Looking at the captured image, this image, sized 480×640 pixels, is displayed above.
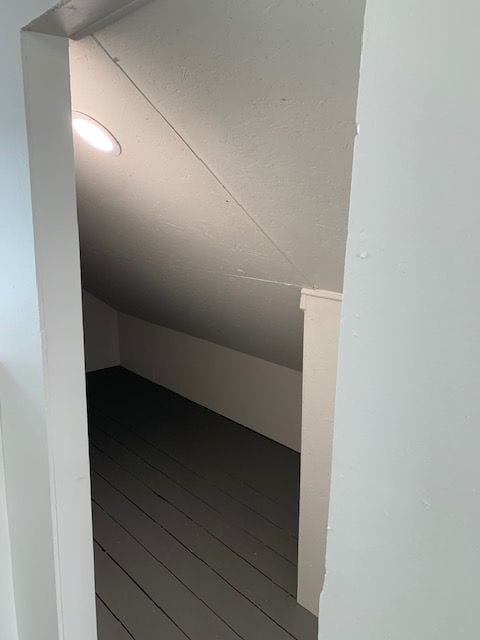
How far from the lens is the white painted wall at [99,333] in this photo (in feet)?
13.1

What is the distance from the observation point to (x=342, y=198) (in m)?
1.06

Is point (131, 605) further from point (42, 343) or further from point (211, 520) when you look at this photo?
point (42, 343)

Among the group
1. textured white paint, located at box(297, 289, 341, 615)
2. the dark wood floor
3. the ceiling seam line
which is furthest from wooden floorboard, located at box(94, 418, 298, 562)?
the ceiling seam line

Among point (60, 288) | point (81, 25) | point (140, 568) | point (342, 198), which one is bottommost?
point (140, 568)

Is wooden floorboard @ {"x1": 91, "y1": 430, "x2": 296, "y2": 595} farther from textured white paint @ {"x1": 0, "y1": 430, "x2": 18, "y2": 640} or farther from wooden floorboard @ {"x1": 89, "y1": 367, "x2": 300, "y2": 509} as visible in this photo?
textured white paint @ {"x1": 0, "y1": 430, "x2": 18, "y2": 640}

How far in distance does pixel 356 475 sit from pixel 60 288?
782 mm

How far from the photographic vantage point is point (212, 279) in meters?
1.96

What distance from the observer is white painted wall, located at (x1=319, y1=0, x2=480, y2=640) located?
0.36 metres

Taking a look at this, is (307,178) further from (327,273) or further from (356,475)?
(356,475)

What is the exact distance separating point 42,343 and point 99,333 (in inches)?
119

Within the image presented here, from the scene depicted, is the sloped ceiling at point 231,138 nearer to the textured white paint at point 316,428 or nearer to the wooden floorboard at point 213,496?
the textured white paint at point 316,428

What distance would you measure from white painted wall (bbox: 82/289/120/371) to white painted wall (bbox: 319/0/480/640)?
12.0 ft

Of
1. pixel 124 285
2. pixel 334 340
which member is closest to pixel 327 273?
Result: pixel 334 340

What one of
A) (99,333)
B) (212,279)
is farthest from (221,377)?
(212,279)
